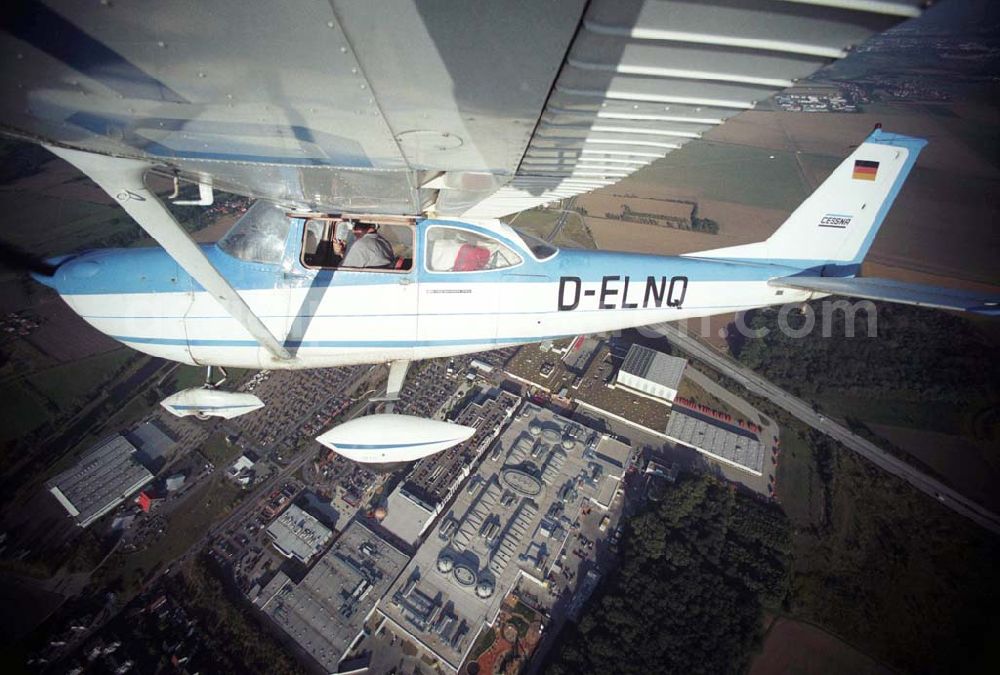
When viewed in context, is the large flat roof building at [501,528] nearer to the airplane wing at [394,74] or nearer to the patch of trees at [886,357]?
the patch of trees at [886,357]

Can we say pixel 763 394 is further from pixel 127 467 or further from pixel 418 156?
pixel 127 467

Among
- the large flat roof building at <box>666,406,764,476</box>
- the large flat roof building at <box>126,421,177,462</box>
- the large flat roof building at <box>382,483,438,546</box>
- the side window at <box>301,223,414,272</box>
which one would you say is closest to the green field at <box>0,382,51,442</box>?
the large flat roof building at <box>126,421,177,462</box>

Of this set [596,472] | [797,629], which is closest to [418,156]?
[596,472]

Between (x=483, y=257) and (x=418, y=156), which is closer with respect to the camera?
(x=418, y=156)

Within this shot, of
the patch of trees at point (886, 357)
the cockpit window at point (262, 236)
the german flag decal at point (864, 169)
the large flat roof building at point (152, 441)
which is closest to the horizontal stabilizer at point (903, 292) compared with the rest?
the german flag decal at point (864, 169)

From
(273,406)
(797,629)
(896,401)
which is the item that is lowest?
(273,406)

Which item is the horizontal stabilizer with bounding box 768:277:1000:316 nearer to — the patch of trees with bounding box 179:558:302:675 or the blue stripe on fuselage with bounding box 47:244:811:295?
the blue stripe on fuselage with bounding box 47:244:811:295
